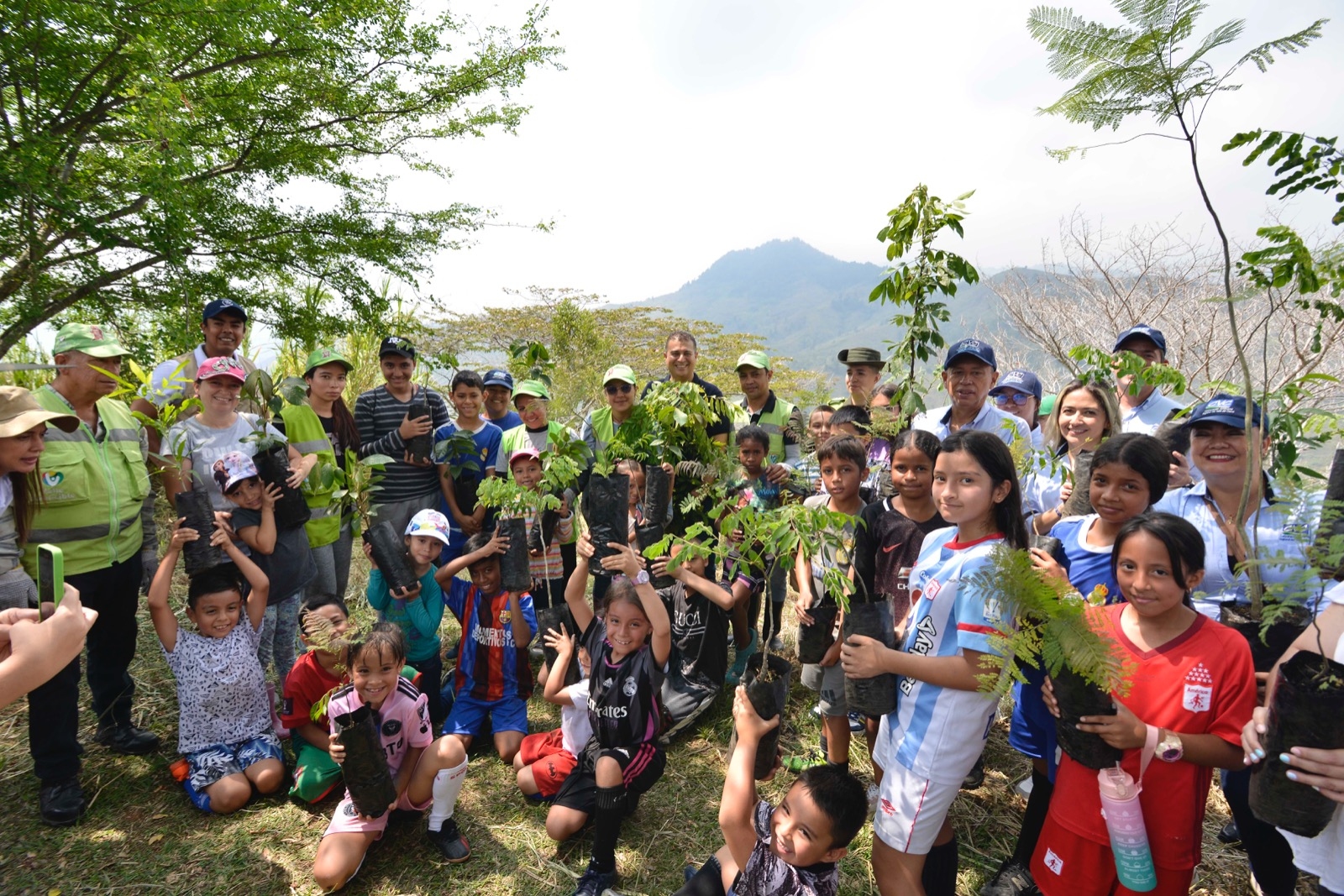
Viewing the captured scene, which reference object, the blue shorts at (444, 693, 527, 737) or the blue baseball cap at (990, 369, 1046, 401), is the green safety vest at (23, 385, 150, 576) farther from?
the blue baseball cap at (990, 369, 1046, 401)

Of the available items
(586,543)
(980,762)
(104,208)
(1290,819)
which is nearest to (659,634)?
(586,543)

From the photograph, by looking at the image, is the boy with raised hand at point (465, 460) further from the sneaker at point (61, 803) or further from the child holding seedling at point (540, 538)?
the sneaker at point (61, 803)

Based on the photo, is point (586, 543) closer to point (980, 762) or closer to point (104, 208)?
point (980, 762)

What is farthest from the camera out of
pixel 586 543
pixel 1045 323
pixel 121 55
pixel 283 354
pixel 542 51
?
pixel 1045 323

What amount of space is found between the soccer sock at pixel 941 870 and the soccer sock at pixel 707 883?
78 centimetres

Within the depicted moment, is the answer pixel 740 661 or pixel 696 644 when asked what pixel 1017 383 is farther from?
pixel 696 644

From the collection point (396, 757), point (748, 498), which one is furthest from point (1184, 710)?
point (396, 757)

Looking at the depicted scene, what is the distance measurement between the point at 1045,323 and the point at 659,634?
36.6 feet

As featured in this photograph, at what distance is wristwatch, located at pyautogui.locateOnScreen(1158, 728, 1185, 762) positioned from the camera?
1956mm

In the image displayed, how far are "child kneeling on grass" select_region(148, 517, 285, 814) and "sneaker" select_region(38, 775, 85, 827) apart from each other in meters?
0.43

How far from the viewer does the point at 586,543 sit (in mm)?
3096

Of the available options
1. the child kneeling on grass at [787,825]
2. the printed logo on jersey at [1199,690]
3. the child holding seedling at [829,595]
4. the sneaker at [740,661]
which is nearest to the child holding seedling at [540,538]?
the sneaker at [740,661]

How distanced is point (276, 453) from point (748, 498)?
2.67m

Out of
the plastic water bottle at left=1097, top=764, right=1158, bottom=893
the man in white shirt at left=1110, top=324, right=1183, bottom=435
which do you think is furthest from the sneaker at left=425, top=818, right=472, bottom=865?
the man in white shirt at left=1110, top=324, right=1183, bottom=435
